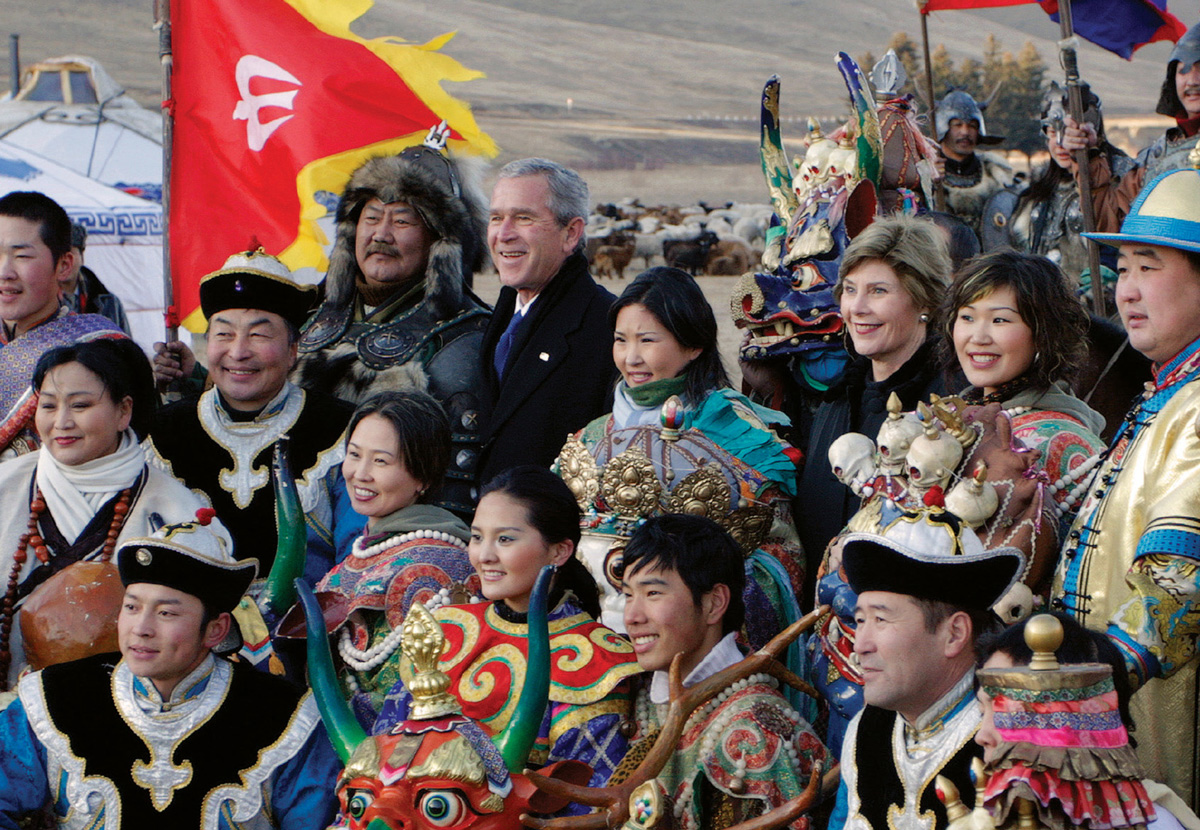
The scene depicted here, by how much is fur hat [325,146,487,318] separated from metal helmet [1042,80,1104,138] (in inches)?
103

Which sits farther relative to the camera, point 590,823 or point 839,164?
point 839,164

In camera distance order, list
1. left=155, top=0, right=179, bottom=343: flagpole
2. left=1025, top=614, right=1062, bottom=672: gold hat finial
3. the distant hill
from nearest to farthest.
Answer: left=1025, top=614, right=1062, bottom=672: gold hat finial < left=155, top=0, right=179, bottom=343: flagpole < the distant hill

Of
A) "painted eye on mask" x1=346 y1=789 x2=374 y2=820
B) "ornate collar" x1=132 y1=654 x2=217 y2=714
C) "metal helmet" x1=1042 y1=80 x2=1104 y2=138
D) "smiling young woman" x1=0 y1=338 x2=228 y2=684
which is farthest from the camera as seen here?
"metal helmet" x1=1042 y1=80 x2=1104 y2=138

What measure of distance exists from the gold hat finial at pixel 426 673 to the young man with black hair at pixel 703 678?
0.48m

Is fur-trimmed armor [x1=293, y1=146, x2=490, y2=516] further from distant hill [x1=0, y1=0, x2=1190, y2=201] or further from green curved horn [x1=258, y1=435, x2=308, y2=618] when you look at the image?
distant hill [x1=0, y1=0, x2=1190, y2=201]

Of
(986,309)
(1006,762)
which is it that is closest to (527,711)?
(1006,762)

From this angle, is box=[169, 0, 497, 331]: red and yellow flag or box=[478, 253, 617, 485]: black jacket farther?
box=[169, 0, 497, 331]: red and yellow flag

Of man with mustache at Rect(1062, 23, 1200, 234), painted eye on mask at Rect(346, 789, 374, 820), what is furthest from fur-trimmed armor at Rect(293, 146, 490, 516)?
man with mustache at Rect(1062, 23, 1200, 234)

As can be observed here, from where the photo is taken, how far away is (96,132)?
48.3 ft

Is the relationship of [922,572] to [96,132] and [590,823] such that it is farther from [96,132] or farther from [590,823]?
[96,132]

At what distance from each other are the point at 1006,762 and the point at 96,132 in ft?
47.4

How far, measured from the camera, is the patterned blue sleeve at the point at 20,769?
9.93 feet

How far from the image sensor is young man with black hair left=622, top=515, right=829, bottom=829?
290 cm

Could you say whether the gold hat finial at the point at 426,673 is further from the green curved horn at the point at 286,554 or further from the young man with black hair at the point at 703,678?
the green curved horn at the point at 286,554
